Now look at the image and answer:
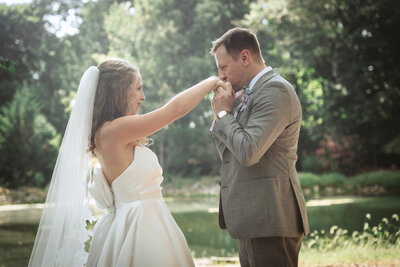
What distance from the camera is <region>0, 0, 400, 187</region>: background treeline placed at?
1534cm

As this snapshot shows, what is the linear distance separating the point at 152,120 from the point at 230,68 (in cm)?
63

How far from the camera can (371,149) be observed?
17797 mm

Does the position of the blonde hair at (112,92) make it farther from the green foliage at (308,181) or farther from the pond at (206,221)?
the green foliage at (308,181)

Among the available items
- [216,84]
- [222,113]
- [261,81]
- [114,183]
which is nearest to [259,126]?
[222,113]

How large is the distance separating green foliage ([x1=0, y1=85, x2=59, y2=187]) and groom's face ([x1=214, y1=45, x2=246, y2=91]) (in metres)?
15.2

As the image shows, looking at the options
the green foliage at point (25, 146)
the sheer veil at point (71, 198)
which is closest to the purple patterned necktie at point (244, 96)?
the sheer veil at point (71, 198)

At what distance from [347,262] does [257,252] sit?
11.5ft

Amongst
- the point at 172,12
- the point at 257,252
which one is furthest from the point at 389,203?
the point at 172,12

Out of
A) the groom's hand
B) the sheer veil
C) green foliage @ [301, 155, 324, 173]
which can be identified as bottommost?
green foliage @ [301, 155, 324, 173]

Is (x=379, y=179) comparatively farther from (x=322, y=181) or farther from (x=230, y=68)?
(x=230, y=68)

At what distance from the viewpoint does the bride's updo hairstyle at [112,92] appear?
2.75 m

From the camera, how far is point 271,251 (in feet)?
7.50

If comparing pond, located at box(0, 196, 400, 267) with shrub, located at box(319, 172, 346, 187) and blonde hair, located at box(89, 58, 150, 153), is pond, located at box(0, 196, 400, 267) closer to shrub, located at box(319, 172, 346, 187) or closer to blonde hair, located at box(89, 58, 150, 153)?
shrub, located at box(319, 172, 346, 187)

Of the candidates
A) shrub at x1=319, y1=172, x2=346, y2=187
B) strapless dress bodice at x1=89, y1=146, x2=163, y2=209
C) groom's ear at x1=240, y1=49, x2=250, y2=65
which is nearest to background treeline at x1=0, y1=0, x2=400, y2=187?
shrub at x1=319, y1=172, x2=346, y2=187
